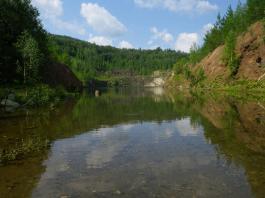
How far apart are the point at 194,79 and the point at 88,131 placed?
103 metres

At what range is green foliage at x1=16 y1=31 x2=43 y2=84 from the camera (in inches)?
2196

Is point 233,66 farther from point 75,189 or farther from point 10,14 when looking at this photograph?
point 75,189

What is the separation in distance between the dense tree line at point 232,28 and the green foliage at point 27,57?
58.0 meters

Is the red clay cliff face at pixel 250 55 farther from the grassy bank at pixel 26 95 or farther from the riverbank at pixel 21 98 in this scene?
the riverbank at pixel 21 98

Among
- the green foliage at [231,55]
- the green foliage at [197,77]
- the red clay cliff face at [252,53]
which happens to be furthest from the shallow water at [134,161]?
the green foliage at [197,77]

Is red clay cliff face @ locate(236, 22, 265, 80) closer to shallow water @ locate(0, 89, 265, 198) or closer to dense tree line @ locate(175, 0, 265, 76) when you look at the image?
dense tree line @ locate(175, 0, 265, 76)

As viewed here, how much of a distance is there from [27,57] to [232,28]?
81330mm

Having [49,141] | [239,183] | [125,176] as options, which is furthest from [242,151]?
[49,141]

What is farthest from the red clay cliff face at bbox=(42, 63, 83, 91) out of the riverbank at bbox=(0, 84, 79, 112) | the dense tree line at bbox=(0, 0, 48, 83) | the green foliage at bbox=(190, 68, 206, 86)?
the green foliage at bbox=(190, 68, 206, 86)

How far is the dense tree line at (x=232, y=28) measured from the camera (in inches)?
3661

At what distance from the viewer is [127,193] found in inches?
438

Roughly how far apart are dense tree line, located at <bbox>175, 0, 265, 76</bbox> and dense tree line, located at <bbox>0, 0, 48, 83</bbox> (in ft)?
188

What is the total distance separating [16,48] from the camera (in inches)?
2248

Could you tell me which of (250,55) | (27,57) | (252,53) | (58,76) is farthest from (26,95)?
(250,55)
